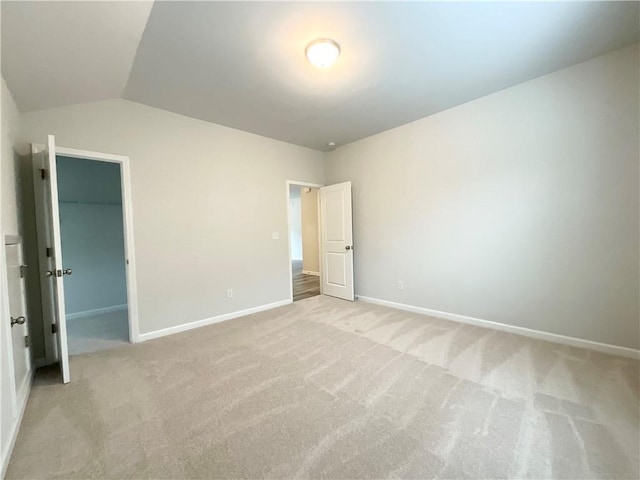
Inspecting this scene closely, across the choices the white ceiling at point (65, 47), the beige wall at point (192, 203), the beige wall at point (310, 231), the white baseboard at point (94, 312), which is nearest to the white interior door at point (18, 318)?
the beige wall at point (192, 203)

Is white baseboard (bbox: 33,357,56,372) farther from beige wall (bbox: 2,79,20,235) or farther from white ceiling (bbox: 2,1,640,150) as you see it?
white ceiling (bbox: 2,1,640,150)

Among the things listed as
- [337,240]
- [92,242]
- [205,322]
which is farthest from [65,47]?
[337,240]

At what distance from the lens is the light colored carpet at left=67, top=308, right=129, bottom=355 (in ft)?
9.37

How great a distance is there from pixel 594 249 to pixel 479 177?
1.27 metres

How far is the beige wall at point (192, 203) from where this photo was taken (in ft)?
9.15

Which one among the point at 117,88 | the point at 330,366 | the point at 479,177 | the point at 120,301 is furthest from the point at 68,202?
the point at 479,177

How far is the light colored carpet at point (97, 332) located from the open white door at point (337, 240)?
3066 mm

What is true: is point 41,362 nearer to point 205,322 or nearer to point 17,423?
point 17,423

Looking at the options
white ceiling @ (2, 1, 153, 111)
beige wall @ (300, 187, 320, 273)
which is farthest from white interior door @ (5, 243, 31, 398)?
beige wall @ (300, 187, 320, 273)

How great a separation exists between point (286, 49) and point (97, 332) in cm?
388

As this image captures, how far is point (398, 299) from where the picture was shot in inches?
157

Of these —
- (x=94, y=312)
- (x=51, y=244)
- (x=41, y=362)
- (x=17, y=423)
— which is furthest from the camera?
(x=94, y=312)

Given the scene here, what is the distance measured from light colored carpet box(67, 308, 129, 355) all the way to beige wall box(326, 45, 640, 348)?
3714mm

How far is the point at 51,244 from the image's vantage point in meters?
2.26
